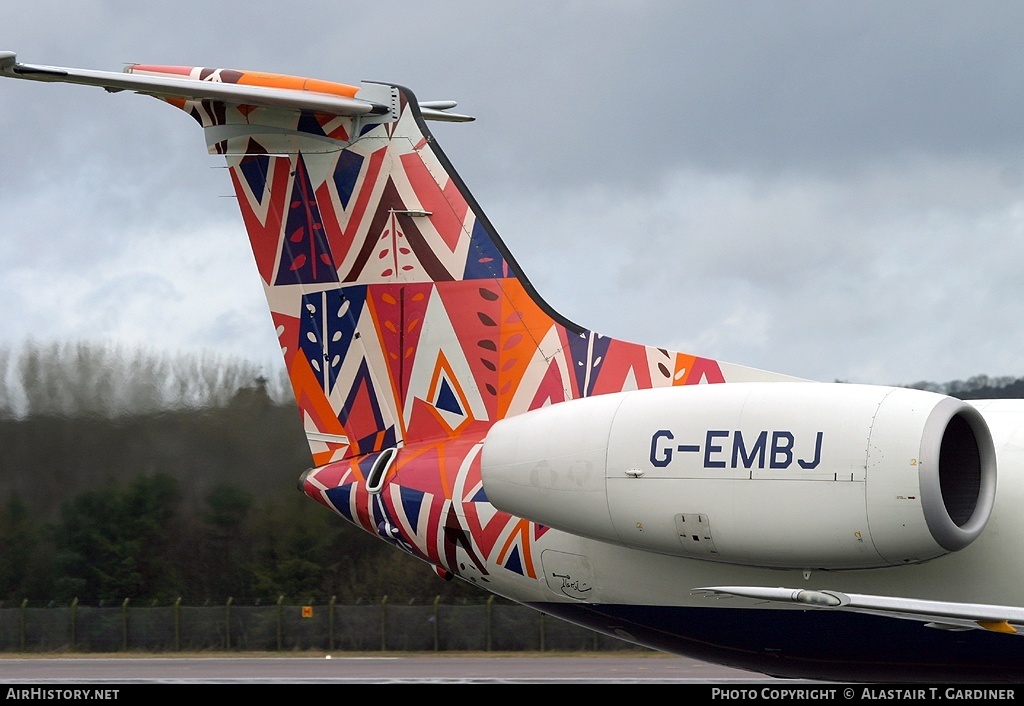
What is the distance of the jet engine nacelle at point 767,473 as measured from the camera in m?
7.77

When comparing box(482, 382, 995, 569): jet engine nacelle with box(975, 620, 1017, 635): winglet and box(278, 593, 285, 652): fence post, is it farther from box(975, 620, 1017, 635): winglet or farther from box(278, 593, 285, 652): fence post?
box(278, 593, 285, 652): fence post

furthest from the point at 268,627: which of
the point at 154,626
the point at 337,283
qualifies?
the point at 337,283

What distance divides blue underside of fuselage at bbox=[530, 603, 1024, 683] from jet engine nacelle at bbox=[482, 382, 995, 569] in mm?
683

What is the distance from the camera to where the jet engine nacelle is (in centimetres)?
777

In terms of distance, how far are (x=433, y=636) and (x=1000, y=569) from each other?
20.2 meters

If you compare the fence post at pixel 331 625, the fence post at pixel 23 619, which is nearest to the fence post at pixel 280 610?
the fence post at pixel 331 625

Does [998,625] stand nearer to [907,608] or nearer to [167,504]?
[907,608]

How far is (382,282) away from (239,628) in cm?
1878

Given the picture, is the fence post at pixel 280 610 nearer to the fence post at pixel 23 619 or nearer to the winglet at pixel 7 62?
the fence post at pixel 23 619

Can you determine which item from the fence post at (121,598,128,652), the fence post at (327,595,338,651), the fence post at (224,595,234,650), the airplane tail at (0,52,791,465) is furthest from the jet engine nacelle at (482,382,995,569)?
the fence post at (121,598,128,652)

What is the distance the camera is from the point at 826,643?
863cm

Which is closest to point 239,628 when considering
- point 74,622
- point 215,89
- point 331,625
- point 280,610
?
point 280,610

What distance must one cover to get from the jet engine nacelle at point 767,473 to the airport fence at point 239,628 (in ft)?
62.1
